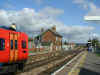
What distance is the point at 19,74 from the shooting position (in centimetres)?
1209

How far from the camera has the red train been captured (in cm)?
976

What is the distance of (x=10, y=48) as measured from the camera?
1035cm

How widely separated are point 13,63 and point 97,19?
5681mm

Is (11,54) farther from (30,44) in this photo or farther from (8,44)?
(30,44)

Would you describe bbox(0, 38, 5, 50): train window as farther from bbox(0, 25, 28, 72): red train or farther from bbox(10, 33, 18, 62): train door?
bbox(10, 33, 18, 62): train door

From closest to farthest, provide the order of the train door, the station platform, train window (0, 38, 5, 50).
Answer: train window (0, 38, 5, 50) → the train door → the station platform

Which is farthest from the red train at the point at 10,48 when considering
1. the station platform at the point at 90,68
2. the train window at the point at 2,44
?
the station platform at the point at 90,68

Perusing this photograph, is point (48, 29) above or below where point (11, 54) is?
above

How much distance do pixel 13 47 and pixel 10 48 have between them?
0.35 metres

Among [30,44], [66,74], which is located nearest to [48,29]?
[30,44]

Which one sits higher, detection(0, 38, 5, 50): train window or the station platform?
detection(0, 38, 5, 50): train window

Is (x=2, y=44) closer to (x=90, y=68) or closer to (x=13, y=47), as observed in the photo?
(x=13, y=47)

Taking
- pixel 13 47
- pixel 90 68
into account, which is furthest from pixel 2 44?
pixel 90 68

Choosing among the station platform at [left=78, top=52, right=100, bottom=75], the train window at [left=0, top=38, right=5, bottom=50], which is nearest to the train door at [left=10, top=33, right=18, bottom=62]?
the train window at [left=0, top=38, right=5, bottom=50]
